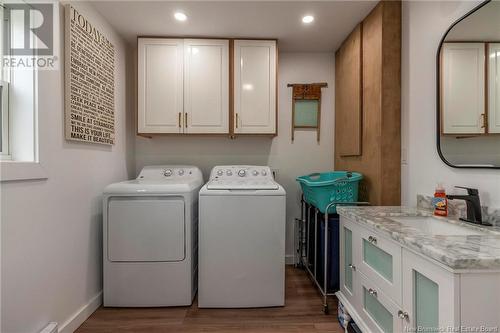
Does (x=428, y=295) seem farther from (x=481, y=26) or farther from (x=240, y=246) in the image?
(x=481, y=26)

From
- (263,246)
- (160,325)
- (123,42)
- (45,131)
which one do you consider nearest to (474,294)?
(263,246)

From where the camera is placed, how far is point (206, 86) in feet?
7.57

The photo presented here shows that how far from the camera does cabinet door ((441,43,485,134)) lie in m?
1.27

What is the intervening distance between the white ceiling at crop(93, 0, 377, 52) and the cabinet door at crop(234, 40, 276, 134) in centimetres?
12

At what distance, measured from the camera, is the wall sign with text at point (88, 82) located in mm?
1603

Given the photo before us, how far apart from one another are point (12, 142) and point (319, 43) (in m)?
2.55

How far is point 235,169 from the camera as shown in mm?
2398

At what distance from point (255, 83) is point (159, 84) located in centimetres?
90

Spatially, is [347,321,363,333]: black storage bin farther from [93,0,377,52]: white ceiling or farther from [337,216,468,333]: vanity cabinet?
[93,0,377,52]: white ceiling

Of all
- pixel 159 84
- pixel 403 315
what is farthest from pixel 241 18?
pixel 403 315

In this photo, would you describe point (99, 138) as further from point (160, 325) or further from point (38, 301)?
point (160, 325)

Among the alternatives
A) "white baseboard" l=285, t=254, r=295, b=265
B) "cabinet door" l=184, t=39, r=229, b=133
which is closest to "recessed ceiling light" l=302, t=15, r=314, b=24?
"cabinet door" l=184, t=39, r=229, b=133

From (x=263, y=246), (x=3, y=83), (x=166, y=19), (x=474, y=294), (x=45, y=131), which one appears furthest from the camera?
(x=166, y=19)

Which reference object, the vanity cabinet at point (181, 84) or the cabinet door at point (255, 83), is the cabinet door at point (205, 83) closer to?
the vanity cabinet at point (181, 84)
